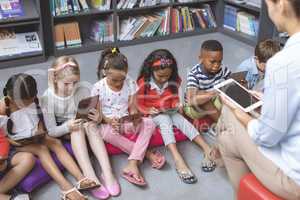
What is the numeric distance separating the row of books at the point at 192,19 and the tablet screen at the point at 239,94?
2014 millimetres

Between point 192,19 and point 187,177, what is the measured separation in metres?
2.22

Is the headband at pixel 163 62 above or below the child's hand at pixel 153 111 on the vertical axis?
above

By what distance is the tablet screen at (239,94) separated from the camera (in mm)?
1753

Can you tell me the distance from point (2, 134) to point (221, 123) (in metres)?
0.97

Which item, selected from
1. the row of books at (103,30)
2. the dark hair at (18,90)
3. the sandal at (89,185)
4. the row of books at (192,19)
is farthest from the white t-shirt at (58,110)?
the row of books at (192,19)

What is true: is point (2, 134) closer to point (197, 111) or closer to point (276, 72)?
point (197, 111)

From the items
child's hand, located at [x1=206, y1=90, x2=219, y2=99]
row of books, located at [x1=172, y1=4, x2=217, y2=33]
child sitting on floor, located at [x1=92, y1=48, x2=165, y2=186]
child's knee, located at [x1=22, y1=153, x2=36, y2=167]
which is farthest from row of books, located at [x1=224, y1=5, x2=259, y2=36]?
child's knee, located at [x1=22, y1=153, x2=36, y2=167]

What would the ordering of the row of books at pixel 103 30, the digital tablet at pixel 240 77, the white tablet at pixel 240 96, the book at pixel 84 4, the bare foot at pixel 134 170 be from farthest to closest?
the row of books at pixel 103 30 → the book at pixel 84 4 → the digital tablet at pixel 240 77 → the bare foot at pixel 134 170 → the white tablet at pixel 240 96

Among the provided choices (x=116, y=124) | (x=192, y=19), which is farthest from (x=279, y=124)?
(x=192, y=19)

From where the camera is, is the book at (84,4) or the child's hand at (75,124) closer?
the child's hand at (75,124)

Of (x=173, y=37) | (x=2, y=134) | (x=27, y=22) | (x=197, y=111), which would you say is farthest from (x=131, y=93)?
(x=173, y=37)

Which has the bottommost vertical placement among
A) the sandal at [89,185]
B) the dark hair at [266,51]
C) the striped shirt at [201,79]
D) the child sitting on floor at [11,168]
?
the sandal at [89,185]

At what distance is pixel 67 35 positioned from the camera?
3396 mm

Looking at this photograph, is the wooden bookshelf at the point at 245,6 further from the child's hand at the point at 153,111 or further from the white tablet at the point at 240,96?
the white tablet at the point at 240,96
